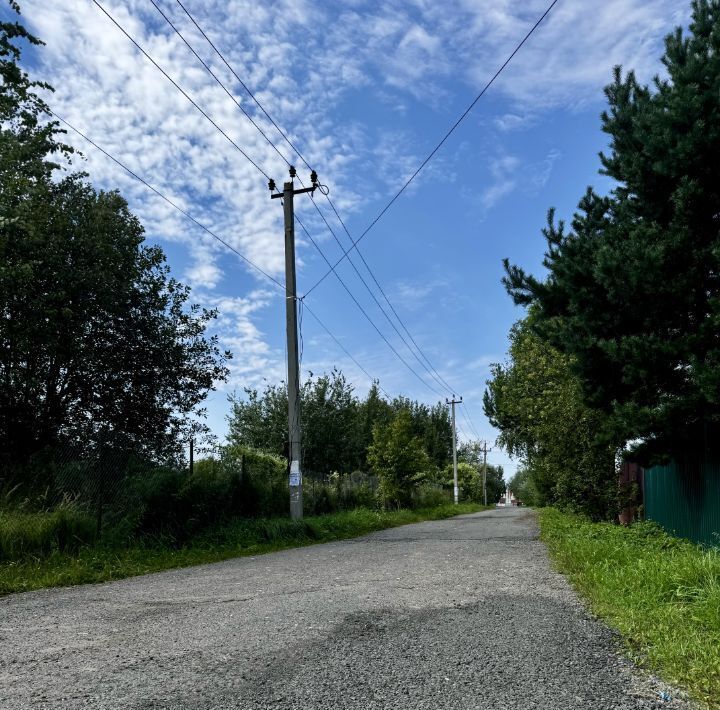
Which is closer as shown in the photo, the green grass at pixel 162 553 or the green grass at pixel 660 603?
the green grass at pixel 660 603

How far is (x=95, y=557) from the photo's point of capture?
9.14m

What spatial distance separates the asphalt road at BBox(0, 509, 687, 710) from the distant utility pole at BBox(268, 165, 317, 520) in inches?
267

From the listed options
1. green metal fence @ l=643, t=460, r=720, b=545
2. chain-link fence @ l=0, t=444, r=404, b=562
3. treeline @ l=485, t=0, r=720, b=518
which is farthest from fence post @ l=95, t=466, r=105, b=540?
green metal fence @ l=643, t=460, r=720, b=545

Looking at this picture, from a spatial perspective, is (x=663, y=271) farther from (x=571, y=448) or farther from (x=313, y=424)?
(x=313, y=424)

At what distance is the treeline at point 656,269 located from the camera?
8.53m

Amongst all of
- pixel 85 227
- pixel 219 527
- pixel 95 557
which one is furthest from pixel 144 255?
pixel 95 557

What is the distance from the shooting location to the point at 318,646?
441cm

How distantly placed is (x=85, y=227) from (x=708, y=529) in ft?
47.2

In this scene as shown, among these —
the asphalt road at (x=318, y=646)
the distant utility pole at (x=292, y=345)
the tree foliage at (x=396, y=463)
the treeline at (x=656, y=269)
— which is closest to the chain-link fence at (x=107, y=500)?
the distant utility pole at (x=292, y=345)

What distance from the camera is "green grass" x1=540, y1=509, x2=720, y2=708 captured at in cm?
379

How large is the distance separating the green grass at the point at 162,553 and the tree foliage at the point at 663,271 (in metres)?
6.89

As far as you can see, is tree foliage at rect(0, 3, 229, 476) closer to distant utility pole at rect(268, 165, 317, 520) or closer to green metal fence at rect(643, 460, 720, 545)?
distant utility pole at rect(268, 165, 317, 520)

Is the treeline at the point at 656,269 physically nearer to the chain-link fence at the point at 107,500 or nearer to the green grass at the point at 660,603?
the green grass at the point at 660,603

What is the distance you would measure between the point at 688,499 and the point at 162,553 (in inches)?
340
